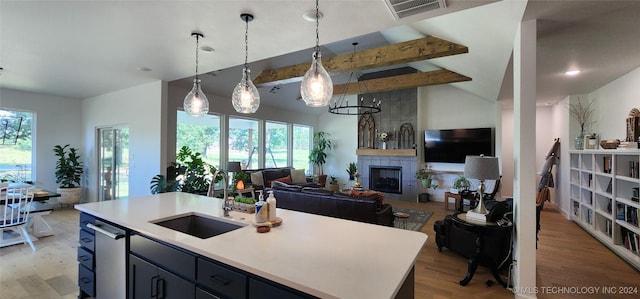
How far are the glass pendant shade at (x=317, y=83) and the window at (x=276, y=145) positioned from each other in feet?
20.1

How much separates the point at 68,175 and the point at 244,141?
3.89 metres

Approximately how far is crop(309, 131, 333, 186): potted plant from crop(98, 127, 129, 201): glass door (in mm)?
5353

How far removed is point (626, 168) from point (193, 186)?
678 cm

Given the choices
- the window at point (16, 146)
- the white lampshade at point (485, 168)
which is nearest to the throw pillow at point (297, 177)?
the white lampshade at point (485, 168)

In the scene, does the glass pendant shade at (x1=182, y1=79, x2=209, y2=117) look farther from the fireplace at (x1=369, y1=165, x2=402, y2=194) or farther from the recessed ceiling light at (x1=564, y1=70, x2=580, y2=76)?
the fireplace at (x1=369, y1=165, x2=402, y2=194)

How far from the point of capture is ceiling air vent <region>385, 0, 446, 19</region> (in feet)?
6.66

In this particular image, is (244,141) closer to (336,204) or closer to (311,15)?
(336,204)

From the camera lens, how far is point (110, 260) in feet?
6.64

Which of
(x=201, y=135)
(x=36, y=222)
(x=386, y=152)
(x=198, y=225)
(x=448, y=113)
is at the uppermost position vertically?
(x=448, y=113)

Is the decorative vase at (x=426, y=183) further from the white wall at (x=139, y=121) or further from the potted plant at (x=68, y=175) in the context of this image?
the potted plant at (x=68, y=175)

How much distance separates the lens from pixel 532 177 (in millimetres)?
2197

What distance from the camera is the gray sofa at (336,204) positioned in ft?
12.7

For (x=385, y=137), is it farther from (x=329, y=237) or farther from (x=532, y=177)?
(x=329, y=237)

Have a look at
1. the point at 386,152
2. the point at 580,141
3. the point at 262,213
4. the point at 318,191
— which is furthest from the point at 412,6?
the point at 386,152
